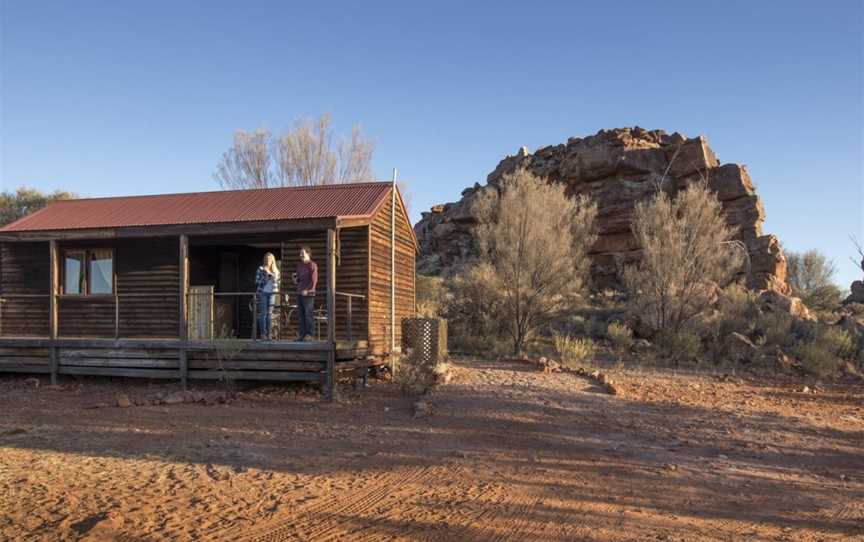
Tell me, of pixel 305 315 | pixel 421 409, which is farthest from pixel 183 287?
pixel 421 409

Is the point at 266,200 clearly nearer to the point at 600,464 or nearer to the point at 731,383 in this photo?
the point at 600,464

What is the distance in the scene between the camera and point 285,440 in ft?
26.4

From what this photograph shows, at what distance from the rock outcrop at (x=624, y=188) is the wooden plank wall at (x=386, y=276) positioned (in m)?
11.9

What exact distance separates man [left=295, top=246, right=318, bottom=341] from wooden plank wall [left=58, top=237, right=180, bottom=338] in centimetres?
382

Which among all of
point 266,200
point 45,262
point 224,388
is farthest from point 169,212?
point 224,388

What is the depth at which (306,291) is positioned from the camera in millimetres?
11188

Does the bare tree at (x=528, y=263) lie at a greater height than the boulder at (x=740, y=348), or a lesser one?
greater

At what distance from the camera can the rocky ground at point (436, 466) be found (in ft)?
16.9

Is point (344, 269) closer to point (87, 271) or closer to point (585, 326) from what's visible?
point (87, 271)

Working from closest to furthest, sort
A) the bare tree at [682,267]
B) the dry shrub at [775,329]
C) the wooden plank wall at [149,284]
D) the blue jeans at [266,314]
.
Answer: the blue jeans at [266,314], the wooden plank wall at [149,284], the bare tree at [682,267], the dry shrub at [775,329]

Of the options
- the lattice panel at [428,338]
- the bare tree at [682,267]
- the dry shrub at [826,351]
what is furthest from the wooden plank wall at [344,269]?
the dry shrub at [826,351]

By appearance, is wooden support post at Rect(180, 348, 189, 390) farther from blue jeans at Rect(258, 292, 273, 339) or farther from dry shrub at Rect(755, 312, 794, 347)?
dry shrub at Rect(755, 312, 794, 347)

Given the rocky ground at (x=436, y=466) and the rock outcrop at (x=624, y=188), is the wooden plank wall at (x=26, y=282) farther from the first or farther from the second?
the rock outcrop at (x=624, y=188)

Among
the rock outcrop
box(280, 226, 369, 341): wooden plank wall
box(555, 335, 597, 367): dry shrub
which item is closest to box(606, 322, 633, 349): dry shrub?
box(555, 335, 597, 367): dry shrub
